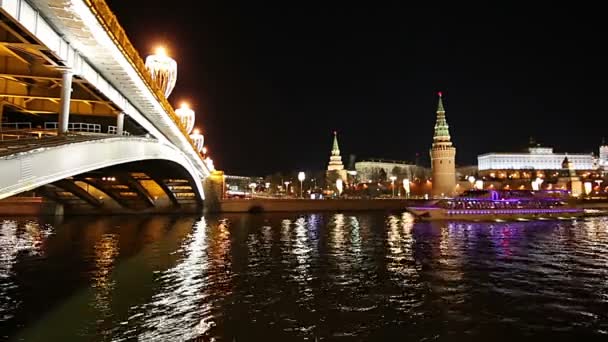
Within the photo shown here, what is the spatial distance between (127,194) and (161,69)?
1188 inches

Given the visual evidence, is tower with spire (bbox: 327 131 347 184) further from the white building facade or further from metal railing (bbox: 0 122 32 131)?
metal railing (bbox: 0 122 32 131)

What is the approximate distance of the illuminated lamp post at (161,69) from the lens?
23.7 meters

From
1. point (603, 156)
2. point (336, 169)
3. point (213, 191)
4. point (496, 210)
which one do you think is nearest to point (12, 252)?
point (213, 191)

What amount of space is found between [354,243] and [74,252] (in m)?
14.5

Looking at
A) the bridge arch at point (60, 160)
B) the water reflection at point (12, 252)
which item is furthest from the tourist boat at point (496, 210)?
the water reflection at point (12, 252)

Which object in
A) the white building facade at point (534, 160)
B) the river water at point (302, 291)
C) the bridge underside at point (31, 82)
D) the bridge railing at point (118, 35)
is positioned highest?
the white building facade at point (534, 160)

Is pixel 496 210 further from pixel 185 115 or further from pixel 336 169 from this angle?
Result: pixel 336 169

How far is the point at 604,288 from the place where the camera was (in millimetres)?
13922

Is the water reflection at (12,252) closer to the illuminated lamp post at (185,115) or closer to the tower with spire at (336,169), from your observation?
the illuminated lamp post at (185,115)

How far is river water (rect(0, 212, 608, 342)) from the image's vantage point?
957 cm

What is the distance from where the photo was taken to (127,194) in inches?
1993

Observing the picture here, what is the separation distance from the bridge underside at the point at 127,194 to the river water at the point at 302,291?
1849 cm

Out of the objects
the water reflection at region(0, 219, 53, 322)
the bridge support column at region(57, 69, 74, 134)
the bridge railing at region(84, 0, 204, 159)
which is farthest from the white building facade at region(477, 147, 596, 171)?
the bridge support column at region(57, 69, 74, 134)

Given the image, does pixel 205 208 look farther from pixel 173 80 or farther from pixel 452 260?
pixel 452 260
